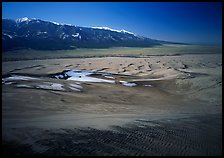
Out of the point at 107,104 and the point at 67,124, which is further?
the point at 107,104

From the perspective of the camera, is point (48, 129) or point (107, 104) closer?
point (48, 129)

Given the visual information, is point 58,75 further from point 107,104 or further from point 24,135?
point 24,135

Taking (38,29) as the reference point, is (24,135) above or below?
below

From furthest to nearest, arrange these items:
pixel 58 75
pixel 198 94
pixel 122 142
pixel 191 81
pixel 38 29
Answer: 1. pixel 38 29
2. pixel 58 75
3. pixel 191 81
4. pixel 198 94
5. pixel 122 142

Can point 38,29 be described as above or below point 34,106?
above

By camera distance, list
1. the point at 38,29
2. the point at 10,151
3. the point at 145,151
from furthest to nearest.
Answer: the point at 38,29 < the point at 145,151 < the point at 10,151

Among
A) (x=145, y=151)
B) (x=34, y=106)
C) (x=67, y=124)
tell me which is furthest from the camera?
(x=34, y=106)

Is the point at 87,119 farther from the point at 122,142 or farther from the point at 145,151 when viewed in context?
the point at 145,151

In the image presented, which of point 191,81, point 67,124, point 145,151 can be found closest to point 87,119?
point 67,124

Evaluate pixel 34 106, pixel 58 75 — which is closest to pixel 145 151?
pixel 34 106
